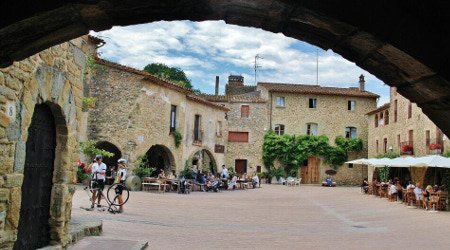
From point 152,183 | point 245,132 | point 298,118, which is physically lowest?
point 152,183

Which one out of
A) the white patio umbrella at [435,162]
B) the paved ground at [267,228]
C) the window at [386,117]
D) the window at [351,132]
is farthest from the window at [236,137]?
the paved ground at [267,228]

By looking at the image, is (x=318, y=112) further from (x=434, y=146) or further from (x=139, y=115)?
(x=139, y=115)

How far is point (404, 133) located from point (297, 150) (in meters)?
12.6

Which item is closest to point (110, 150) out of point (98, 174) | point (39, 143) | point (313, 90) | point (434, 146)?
point (98, 174)

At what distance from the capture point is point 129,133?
24.8m

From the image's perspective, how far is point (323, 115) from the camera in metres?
42.7

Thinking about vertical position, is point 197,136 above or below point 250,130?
below

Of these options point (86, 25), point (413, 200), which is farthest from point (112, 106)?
point (86, 25)

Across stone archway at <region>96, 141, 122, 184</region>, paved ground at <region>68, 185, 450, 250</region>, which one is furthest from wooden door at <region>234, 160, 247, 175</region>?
paved ground at <region>68, 185, 450, 250</region>

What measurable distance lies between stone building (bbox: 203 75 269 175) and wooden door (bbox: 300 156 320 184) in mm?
4119

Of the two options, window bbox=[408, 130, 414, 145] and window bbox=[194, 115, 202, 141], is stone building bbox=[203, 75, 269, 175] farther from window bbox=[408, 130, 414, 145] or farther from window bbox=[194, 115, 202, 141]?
window bbox=[408, 130, 414, 145]

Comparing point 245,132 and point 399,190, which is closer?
point 399,190

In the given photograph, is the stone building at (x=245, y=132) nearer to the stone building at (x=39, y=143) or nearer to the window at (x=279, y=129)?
the window at (x=279, y=129)

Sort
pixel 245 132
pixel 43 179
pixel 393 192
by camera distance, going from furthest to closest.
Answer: pixel 245 132
pixel 393 192
pixel 43 179
